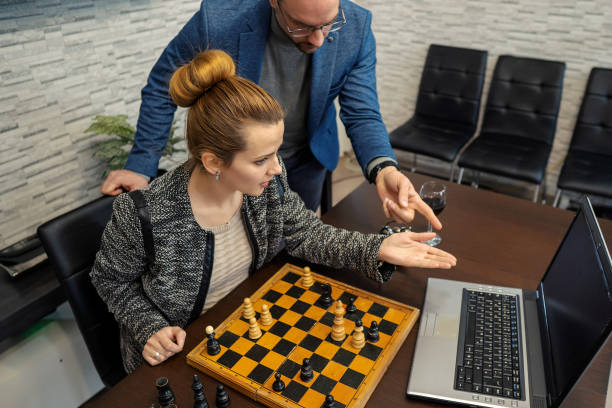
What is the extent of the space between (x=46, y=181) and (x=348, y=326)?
170cm

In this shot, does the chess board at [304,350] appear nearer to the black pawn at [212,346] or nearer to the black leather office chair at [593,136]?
the black pawn at [212,346]

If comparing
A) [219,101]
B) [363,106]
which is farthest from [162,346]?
[363,106]

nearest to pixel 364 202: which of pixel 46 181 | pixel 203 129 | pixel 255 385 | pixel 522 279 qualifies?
pixel 522 279

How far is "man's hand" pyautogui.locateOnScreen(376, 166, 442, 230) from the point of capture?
1310 mm

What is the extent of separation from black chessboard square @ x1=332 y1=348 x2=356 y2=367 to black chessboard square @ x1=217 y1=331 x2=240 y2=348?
24 cm

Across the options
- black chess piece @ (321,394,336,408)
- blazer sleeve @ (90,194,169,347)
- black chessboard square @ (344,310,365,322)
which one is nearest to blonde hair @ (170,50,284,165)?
blazer sleeve @ (90,194,169,347)

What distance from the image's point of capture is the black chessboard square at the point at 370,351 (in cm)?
102

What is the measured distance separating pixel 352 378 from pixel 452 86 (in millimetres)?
2725

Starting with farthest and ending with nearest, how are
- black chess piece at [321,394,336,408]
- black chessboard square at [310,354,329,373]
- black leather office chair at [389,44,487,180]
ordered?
black leather office chair at [389,44,487,180]
black chessboard square at [310,354,329,373]
black chess piece at [321,394,336,408]

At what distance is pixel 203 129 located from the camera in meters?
1.15

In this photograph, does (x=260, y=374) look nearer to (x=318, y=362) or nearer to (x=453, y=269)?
(x=318, y=362)

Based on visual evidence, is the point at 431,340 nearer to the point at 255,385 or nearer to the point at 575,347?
the point at 575,347

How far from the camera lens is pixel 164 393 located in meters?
0.94

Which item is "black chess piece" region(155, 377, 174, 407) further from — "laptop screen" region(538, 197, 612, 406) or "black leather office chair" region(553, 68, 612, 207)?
"black leather office chair" region(553, 68, 612, 207)
